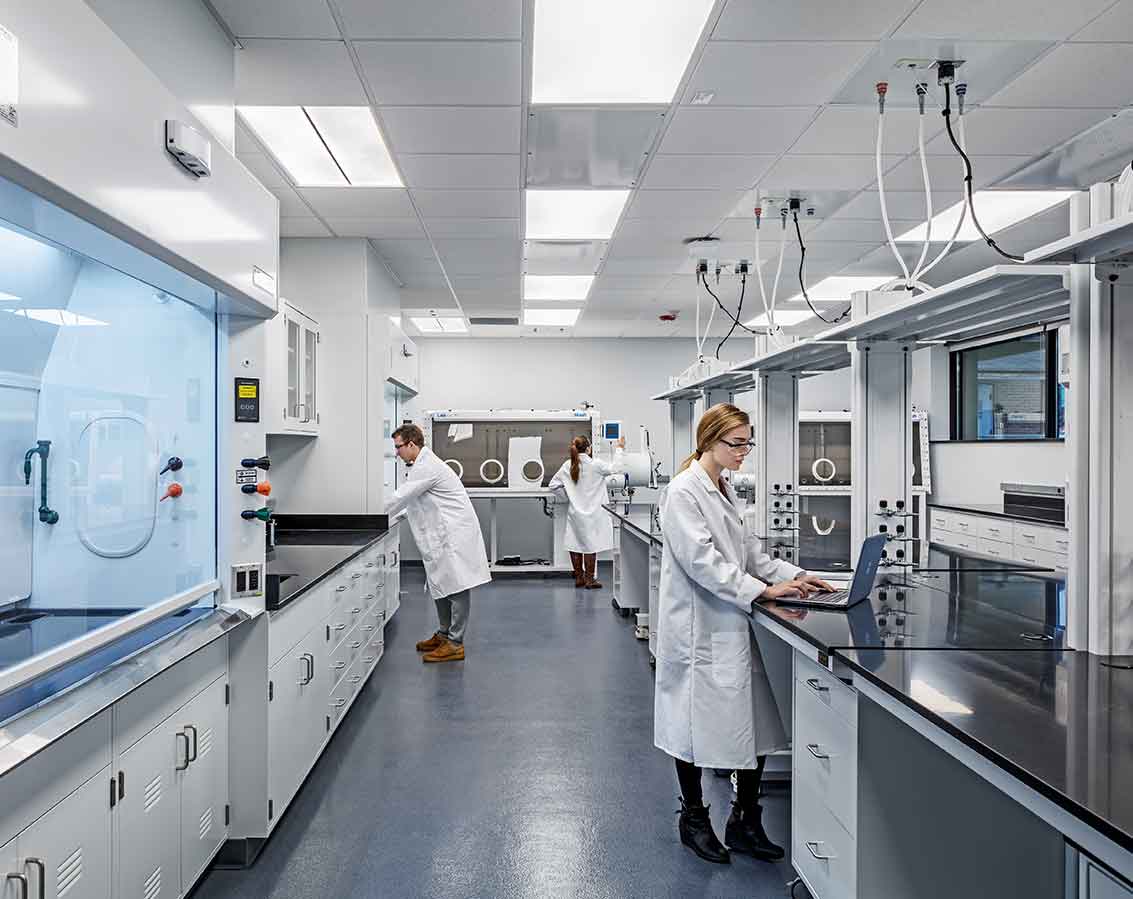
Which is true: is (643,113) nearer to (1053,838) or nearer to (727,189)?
(727,189)

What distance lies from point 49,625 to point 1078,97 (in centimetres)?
367

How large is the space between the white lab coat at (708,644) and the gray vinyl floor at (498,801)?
1.32 feet

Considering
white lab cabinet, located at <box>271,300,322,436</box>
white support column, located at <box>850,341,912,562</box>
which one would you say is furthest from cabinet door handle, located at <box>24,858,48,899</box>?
white support column, located at <box>850,341,912,562</box>

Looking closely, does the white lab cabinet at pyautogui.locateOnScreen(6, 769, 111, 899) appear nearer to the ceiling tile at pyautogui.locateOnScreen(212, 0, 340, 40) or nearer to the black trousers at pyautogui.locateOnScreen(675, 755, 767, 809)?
the black trousers at pyautogui.locateOnScreen(675, 755, 767, 809)

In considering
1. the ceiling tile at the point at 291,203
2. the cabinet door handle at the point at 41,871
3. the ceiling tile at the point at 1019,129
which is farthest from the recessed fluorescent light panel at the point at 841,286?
the cabinet door handle at the point at 41,871

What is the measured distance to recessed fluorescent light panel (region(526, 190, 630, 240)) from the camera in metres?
4.01

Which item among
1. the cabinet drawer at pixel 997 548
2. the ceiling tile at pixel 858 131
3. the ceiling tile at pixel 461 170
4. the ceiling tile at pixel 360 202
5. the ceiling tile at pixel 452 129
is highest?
the ceiling tile at pixel 858 131

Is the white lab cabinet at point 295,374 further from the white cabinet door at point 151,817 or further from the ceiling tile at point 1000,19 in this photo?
the ceiling tile at point 1000,19

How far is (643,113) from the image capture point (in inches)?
118

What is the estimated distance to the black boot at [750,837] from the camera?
8.00 ft

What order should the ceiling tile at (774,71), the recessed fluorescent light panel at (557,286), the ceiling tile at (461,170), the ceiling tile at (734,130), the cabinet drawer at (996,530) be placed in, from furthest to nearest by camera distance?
the recessed fluorescent light panel at (557,286)
the cabinet drawer at (996,530)
the ceiling tile at (461,170)
the ceiling tile at (734,130)
the ceiling tile at (774,71)

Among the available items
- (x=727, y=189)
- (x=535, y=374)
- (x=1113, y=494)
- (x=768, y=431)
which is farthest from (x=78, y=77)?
(x=535, y=374)

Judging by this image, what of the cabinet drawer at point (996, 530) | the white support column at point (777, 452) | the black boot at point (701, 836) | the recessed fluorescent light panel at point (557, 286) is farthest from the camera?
the recessed fluorescent light panel at point (557, 286)

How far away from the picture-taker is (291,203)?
13.5ft
